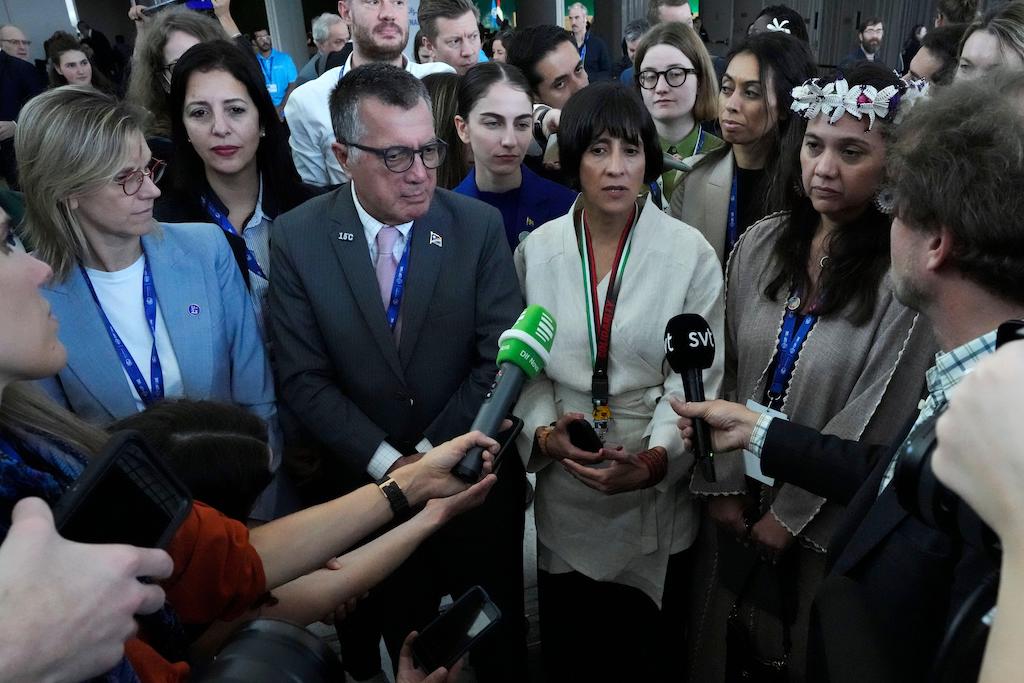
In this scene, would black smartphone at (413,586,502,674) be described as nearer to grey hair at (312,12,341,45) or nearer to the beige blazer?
the beige blazer

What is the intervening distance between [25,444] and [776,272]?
6.00 ft

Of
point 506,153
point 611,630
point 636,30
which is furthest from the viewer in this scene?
→ point 636,30

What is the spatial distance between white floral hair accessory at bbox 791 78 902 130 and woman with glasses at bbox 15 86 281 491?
5.96ft

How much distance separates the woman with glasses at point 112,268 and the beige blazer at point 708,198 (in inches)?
72.9

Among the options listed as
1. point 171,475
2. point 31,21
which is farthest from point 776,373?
point 31,21

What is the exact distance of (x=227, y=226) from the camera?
249 cm

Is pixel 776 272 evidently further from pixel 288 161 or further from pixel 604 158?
pixel 288 161

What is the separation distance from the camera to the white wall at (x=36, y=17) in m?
12.1

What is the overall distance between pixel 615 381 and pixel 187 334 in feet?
4.12

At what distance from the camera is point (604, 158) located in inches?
85.5

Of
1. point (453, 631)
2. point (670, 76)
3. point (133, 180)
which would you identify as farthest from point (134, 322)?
point (670, 76)

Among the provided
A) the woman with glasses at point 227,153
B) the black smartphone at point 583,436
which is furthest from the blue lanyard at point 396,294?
the black smartphone at point 583,436

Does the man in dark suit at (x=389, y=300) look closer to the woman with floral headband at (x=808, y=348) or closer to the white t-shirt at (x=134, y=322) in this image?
the white t-shirt at (x=134, y=322)

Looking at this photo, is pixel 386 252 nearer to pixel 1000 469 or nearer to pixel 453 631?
pixel 453 631
